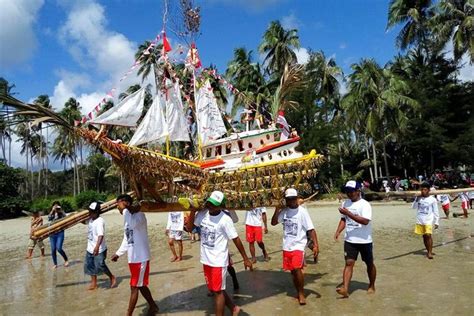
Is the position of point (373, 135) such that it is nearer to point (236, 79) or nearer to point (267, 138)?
point (236, 79)

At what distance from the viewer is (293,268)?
7.08 metres

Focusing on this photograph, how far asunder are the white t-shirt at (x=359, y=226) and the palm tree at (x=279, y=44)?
113ft

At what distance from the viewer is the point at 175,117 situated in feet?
39.7

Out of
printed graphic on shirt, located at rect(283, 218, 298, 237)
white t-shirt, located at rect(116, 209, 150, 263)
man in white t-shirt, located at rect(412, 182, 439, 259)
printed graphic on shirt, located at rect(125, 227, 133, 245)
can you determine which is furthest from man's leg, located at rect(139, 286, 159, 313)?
man in white t-shirt, located at rect(412, 182, 439, 259)

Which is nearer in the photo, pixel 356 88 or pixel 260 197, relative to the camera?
pixel 260 197

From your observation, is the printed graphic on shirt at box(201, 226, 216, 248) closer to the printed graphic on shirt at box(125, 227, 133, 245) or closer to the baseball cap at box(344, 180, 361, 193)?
the printed graphic on shirt at box(125, 227, 133, 245)

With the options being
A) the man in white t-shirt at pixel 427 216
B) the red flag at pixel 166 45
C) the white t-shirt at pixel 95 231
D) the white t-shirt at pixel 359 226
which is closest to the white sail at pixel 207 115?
the red flag at pixel 166 45

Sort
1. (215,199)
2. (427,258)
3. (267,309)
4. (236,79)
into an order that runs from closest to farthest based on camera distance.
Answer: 1. (215,199)
2. (267,309)
3. (427,258)
4. (236,79)

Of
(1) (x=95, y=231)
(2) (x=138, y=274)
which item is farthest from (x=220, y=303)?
(1) (x=95, y=231)

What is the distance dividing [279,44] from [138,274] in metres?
36.8

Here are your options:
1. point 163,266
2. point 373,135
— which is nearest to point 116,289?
point 163,266

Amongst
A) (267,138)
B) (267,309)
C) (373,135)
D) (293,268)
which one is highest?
(373,135)

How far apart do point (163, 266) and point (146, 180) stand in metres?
4.92

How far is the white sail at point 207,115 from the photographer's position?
556 inches
